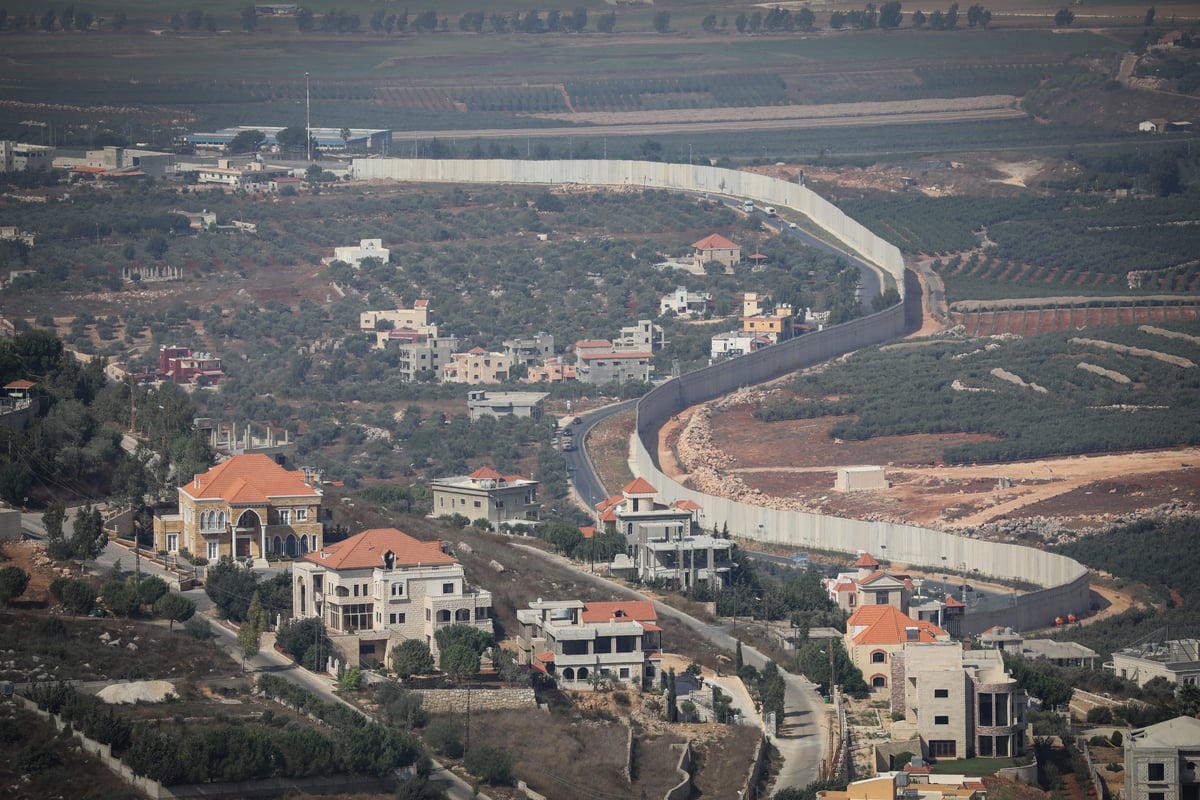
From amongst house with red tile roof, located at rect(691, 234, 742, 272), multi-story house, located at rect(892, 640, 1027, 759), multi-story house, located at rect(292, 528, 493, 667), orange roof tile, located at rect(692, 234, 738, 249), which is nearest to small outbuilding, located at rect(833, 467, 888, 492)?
multi-story house, located at rect(292, 528, 493, 667)

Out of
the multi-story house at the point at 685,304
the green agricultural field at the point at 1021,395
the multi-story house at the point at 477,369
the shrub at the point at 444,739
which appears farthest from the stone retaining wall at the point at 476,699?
the multi-story house at the point at 685,304

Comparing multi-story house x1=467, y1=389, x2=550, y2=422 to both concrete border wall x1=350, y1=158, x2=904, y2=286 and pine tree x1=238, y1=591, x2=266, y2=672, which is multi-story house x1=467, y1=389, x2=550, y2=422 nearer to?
concrete border wall x1=350, y1=158, x2=904, y2=286

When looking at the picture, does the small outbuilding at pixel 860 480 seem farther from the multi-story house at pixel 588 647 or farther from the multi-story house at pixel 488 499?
the multi-story house at pixel 588 647

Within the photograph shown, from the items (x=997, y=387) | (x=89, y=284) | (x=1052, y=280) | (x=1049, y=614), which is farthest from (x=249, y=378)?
(x=1049, y=614)

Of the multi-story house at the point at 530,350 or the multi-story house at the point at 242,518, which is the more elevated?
the multi-story house at the point at 530,350

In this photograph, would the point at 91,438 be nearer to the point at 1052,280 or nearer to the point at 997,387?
the point at 997,387

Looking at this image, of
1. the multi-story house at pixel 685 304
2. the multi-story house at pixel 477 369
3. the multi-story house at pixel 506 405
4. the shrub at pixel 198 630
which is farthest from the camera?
the multi-story house at pixel 685 304

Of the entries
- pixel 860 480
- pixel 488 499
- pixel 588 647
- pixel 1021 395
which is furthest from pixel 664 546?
pixel 1021 395
